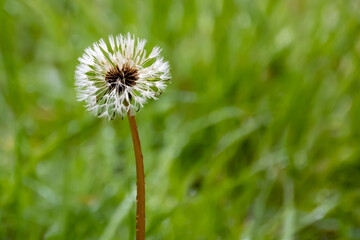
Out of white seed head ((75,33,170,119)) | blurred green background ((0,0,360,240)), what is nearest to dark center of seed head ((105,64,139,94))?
white seed head ((75,33,170,119))

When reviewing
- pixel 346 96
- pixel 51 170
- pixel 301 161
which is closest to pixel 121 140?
pixel 51 170

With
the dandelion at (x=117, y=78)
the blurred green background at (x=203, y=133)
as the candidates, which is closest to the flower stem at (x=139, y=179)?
the dandelion at (x=117, y=78)

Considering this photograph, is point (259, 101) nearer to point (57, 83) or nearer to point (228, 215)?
point (228, 215)

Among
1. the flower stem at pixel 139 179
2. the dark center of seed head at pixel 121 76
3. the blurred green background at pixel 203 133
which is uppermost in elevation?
the blurred green background at pixel 203 133

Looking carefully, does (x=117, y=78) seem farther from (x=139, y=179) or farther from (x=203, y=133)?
(x=203, y=133)

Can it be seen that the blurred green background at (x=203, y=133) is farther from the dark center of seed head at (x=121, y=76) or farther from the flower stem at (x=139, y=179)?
the dark center of seed head at (x=121, y=76)

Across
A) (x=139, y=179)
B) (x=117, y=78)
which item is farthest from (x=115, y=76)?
(x=139, y=179)

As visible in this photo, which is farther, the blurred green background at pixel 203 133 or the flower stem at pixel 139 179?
the blurred green background at pixel 203 133
